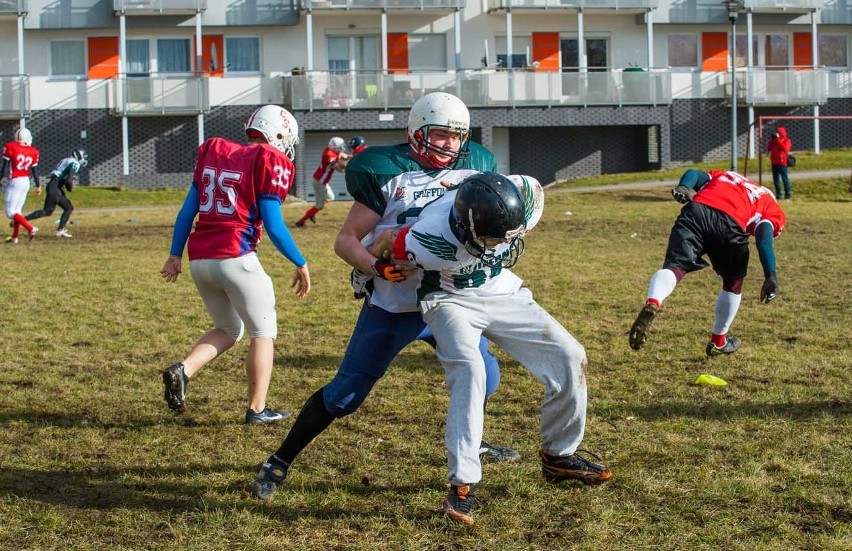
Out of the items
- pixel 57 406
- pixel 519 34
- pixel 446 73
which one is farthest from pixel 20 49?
pixel 57 406

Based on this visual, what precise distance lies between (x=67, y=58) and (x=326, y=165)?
16838 mm

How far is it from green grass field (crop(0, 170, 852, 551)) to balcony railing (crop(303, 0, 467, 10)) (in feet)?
71.8

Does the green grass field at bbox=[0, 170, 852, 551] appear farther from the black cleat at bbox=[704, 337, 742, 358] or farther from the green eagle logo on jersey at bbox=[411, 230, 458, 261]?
the green eagle logo on jersey at bbox=[411, 230, 458, 261]

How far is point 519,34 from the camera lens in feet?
112

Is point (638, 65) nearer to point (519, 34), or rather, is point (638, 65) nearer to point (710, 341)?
point (519, 34)

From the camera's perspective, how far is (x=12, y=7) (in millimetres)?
31250

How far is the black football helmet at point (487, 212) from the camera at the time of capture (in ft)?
13.6

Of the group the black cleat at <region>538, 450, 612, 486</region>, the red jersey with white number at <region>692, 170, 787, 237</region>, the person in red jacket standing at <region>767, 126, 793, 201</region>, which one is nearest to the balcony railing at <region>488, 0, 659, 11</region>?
the person in red jacket standing at <region>767, 126, 793, 201</region>

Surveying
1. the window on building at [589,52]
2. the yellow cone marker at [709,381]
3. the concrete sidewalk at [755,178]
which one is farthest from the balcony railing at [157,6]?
the yellow cone marker at [709,381]

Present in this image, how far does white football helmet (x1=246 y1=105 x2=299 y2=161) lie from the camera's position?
599 cm

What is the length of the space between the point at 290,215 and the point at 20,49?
538 inches

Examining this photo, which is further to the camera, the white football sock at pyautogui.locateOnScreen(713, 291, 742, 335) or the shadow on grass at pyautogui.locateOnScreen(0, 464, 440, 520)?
the white football sock at pyautogui.locateOnScreen(713, 291, 742, 335)

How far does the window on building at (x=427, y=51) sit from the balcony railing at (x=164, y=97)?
639 cm

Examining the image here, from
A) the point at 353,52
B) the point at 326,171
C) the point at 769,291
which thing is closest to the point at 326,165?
the point at 326,171
